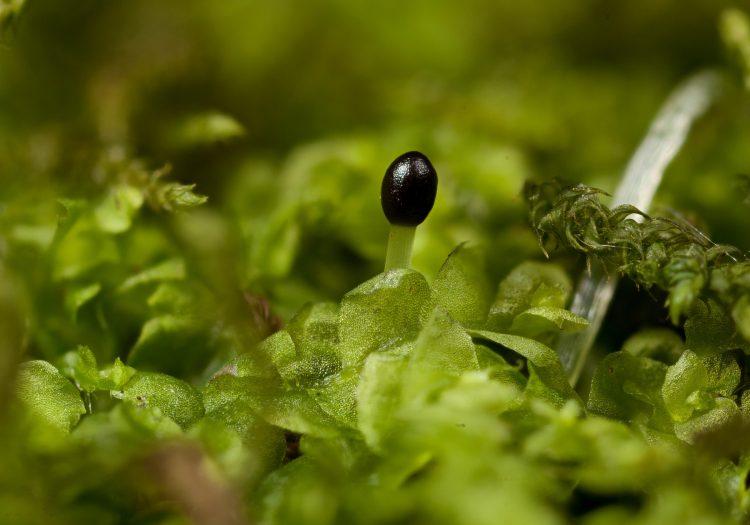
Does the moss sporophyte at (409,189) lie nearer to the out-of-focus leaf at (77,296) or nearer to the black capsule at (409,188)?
the black capsule at (409,188)

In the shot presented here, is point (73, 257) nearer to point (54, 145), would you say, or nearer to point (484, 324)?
point (54, 145)

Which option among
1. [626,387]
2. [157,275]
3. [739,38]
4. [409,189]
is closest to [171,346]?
[157,275]

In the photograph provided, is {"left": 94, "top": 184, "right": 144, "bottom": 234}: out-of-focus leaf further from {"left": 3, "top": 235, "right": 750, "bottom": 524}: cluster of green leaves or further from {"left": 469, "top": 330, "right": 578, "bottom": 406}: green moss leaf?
{"left": 469, "top": 330, "right": 578, "bottom": 406}: green moss leaf

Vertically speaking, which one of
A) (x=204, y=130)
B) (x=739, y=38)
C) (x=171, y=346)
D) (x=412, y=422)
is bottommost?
(x=171, y=346)

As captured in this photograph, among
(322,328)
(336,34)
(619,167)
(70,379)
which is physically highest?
(336,34)

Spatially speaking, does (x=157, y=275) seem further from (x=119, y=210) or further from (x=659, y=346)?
(x=659, y=346)

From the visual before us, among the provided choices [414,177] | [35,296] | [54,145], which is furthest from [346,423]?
[54,145]

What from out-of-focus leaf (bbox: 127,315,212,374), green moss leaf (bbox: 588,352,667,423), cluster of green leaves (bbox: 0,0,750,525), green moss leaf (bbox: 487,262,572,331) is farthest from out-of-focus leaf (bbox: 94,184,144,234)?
green moss leaf (bbox: 588,352,667,423)
